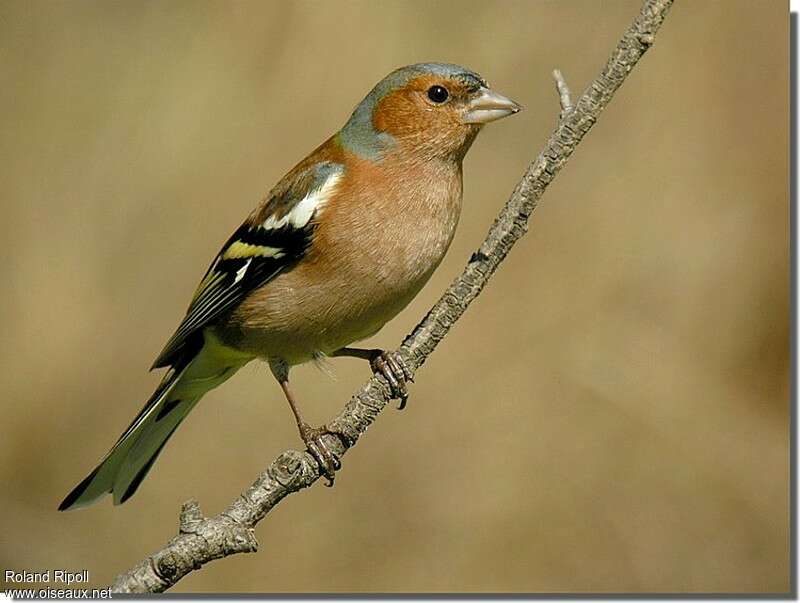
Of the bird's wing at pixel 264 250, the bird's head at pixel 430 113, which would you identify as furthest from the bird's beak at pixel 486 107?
the bird's wing at pixel 264 250

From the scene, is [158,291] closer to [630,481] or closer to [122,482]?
[122,482]

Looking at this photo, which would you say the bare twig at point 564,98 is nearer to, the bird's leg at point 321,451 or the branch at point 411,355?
the branch at point 411,355

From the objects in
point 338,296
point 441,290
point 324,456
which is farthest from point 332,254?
point 441,290

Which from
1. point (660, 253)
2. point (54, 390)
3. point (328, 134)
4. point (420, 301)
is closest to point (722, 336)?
point (660, 253)

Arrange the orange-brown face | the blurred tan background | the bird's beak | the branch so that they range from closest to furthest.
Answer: the branch, the bird's beak, the orange-brown face, the blurred tan background

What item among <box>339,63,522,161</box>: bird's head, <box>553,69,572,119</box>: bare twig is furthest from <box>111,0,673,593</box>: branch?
<box>339,63,522,161</box>: bird's head

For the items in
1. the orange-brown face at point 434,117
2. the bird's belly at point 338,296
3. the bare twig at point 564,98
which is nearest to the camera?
the bare twig at point 564,98

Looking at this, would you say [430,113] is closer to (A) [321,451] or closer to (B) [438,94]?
(B) [438,94]

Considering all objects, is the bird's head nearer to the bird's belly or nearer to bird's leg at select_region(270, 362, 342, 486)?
the bird's belly
